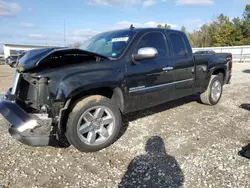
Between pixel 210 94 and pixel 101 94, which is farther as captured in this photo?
pixel 210 94

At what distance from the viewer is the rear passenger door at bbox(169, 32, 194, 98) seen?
14.8 ft

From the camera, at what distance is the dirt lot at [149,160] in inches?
106

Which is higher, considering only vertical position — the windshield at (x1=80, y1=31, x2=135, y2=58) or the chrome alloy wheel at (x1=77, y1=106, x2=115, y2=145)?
the windshield at (x1=80, y1=31, x2=135, y2=58)

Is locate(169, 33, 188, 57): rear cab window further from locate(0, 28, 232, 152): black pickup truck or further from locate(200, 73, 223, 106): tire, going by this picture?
locate(200, 73, 223, 106): tire

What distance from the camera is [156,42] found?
4.28 metres

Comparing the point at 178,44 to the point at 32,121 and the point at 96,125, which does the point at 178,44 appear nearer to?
the point at 96,125

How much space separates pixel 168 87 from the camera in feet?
14.2

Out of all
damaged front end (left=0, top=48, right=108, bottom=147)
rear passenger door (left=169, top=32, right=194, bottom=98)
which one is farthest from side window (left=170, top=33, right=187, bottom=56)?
damaged front end (left=0, top=48, right=108, bottom=147)

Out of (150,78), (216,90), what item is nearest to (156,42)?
(150,78)

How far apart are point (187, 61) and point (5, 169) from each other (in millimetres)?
3901

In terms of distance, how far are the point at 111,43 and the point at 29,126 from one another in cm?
208

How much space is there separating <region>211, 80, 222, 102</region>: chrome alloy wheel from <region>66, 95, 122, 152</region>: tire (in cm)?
338

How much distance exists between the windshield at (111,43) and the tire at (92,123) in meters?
0.91

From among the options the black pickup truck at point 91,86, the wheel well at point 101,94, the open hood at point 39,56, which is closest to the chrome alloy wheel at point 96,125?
the black pickup truck at point 91,86
